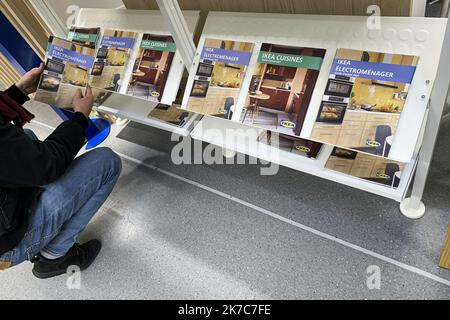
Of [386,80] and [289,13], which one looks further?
[289,13]

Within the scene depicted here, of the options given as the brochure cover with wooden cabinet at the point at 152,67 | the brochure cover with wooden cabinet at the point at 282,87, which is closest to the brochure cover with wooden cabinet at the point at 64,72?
the brochure cover with wooden cabinet at the point at 152,67

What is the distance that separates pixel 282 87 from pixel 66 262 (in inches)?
48.5

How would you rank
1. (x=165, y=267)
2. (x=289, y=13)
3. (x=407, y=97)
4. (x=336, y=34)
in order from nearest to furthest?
(x=407, y=97)
(x=336, y=34)
(x=289, y=13)
(x=165, y=267)

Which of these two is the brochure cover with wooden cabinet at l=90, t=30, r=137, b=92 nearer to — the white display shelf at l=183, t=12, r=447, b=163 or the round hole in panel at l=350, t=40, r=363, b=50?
the white display shelf at l=183, t=12, r=447, b=163

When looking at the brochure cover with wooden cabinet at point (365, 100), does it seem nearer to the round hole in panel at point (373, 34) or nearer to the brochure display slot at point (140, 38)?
the round hole in panel at point (373, 34)

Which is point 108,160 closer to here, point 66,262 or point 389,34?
point 66,262

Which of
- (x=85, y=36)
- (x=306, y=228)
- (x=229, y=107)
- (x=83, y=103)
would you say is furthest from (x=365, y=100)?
(x=85, y=36)

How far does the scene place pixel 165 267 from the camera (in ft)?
4.81

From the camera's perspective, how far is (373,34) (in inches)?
37.3

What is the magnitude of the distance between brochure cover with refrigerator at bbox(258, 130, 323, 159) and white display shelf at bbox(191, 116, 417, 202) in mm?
20

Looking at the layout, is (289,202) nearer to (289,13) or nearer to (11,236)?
(289,13)
